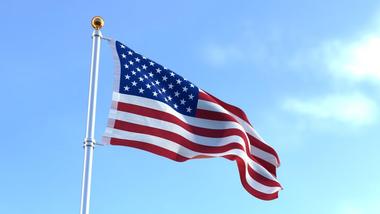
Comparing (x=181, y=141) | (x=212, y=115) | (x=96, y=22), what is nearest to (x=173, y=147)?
(x=181, y=141)

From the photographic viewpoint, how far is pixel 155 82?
60.2 feet

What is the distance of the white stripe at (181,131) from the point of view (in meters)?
17.1

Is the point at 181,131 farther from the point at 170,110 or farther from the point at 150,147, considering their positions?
the point at 150,147

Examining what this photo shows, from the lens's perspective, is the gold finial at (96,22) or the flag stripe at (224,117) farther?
the flag stripe at (224,117)

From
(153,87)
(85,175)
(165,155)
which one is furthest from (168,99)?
(85,175)

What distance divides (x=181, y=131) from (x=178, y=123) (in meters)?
0.21

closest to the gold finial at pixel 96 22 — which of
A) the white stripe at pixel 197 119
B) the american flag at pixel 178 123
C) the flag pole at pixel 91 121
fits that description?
the flag pole at pixel 91 121

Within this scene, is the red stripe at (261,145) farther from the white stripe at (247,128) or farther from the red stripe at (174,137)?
the red stripe at (174,137)

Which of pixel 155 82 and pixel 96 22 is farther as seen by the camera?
pixel 155 82

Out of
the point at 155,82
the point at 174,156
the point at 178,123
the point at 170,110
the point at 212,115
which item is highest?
the point at 155,82

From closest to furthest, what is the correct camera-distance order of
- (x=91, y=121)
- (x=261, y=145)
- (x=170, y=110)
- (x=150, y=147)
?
(x=91, y=121) → (x=150, y=147) → (x=170, y=110) → (x=261, y=145)

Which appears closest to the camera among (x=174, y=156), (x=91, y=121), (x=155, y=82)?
(x=91, y=121)

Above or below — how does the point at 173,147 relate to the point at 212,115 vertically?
below

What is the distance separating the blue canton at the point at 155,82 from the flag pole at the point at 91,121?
699 mm
